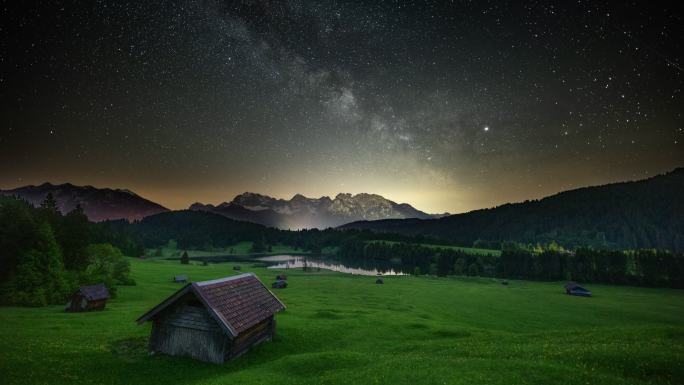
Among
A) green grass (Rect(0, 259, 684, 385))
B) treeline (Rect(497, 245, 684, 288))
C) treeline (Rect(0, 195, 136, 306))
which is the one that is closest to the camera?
green grass (Rect(0, 259, 684, 385))

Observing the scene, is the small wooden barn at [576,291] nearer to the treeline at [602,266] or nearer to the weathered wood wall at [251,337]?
the treeline at [602,266]

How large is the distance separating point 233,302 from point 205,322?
2747 mm

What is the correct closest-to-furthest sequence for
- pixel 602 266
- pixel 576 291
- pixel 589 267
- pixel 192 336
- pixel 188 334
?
1. pixel 192 336
2. pixel 188 334
3. pixel 576 291
4. pixel 602 266
5. pixel 589 267

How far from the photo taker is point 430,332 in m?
40.7

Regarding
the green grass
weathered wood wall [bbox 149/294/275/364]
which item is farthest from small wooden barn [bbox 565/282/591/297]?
weathered wood wall [bbox 149/294/275/364]

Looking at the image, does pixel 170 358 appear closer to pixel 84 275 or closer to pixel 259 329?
pixel 259 329

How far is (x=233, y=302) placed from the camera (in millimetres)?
30266

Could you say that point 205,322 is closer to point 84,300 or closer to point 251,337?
point 251,337

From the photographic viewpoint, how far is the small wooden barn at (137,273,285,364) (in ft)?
91.6

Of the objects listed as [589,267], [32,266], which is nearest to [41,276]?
[32,266]

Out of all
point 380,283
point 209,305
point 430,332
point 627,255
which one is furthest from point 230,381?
point 627,255

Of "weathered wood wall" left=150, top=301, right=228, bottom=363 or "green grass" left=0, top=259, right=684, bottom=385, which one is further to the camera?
"weathered wood wall" left=150, top=301, right=228, bottom=363

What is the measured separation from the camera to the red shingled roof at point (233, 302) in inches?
1085

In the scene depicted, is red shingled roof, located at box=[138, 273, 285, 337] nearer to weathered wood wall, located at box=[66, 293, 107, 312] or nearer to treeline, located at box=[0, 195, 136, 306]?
weathered wood wall, located at box=[66, 293, 107, 312]
